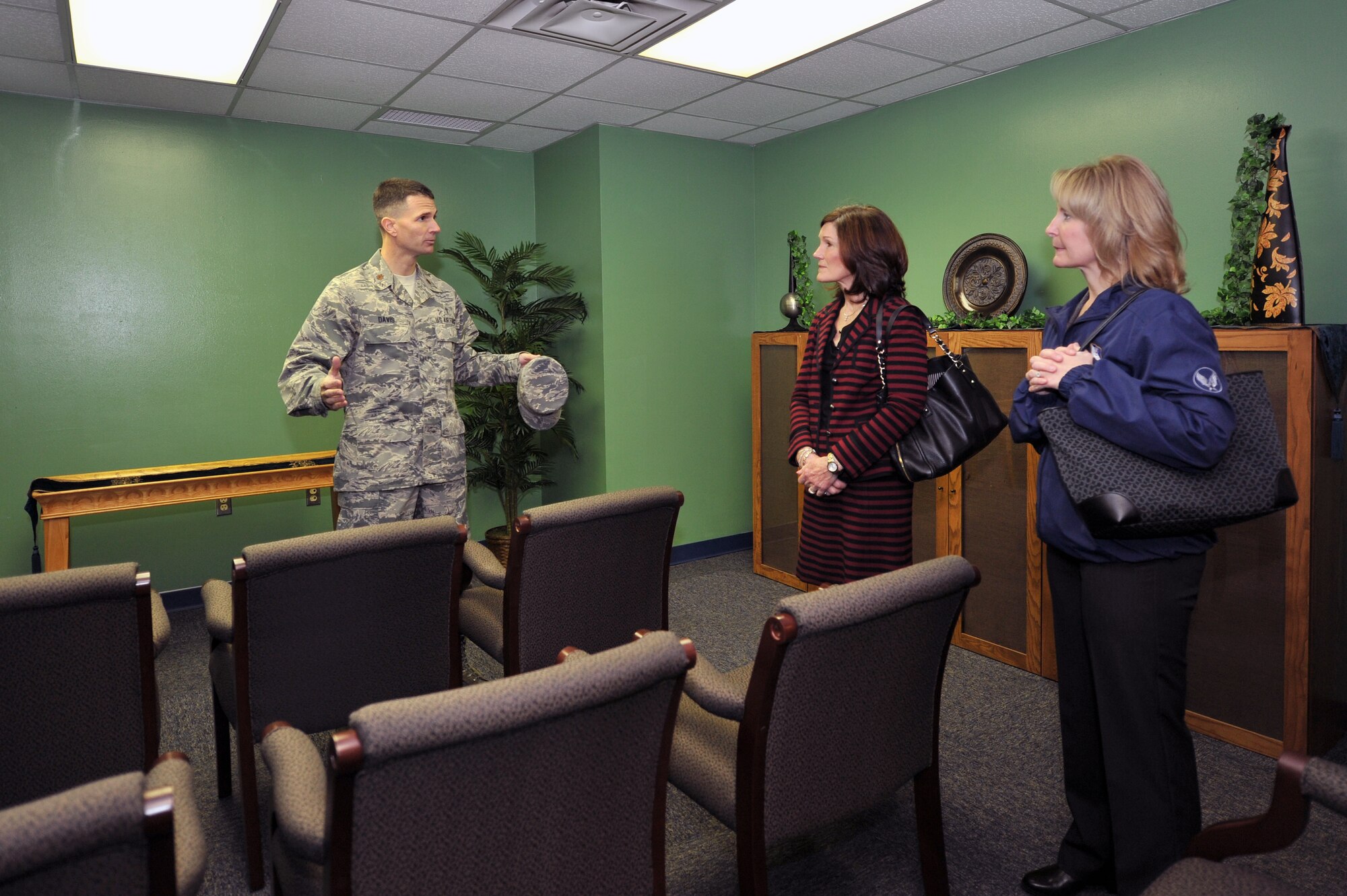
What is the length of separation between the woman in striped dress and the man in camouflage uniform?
1319mm

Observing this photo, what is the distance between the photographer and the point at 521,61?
3512mm

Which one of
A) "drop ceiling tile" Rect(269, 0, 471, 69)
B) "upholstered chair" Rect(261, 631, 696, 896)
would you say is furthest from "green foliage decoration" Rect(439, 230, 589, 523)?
"upholstered chair" Rect(261, 631, 696, 896)

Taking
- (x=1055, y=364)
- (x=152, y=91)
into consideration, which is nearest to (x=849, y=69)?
(x=1055, y=364)

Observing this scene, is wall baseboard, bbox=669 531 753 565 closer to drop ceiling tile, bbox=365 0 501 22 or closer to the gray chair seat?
the gray chair seat

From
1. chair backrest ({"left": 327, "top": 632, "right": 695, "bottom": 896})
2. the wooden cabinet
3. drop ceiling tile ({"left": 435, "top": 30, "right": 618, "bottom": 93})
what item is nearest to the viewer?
chair backrest ({"left": 327, "top": 632, "right": 695, "bottom": 896})

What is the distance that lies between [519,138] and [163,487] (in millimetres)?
2588

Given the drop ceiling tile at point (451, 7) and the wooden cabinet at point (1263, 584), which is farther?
the drop ceiling tile at point (451, 7)

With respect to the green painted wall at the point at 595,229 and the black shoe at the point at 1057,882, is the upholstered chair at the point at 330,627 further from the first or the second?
the green painted wall at the point at 595,229

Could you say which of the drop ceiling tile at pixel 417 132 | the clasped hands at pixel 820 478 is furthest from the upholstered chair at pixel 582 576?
the drop ceiling tile at pixel 417 132

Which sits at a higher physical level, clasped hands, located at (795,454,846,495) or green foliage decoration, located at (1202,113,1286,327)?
green foliage decoration, located at (1202,113,1286,327)

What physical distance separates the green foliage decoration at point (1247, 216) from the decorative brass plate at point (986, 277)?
0.85 m

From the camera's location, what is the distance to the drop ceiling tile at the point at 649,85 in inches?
144

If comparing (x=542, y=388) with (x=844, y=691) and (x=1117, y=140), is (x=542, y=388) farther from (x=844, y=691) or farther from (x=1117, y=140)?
(x=1117, y=140)

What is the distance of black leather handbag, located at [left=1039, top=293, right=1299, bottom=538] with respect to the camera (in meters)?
1.53
